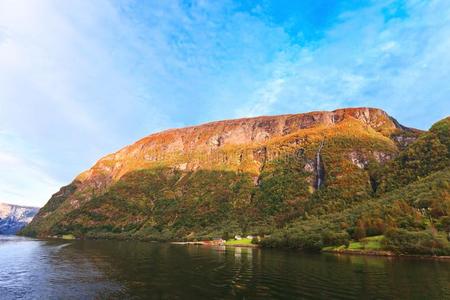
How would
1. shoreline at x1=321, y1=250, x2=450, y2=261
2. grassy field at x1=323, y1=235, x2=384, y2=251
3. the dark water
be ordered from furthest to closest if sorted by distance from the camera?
grassy field at x1=323, y1=235, x2=384, y2=251 < shoreline at x1=321, y1=250, x2=450, y2=261 < the dark water

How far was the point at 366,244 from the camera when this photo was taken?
10644 centimetres

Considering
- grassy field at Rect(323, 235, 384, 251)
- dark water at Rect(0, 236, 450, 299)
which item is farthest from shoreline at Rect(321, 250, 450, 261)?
dark water at Rect(0, 236, 450, 299)

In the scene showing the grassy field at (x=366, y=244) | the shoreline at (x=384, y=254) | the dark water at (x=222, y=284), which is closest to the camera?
the dark water at (x=222, y=284)

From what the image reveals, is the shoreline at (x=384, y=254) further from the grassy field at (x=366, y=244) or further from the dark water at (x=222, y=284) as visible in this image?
the dark water at (x=222, y=284)

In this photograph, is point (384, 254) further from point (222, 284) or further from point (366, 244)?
point (222, 284)

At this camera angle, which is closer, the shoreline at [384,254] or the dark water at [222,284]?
the dark water at [222,284]

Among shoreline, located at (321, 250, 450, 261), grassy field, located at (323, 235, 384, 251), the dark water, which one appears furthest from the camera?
grassy field, located at (323, 235, 384, 251)

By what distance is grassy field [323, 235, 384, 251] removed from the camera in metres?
104

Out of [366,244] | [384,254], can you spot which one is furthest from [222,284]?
[366,244]

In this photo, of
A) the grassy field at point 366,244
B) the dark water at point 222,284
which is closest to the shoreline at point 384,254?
the grassy field at point 366,244

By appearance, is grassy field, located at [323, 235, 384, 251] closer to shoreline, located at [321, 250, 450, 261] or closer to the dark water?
shoreline, located at [321, 250, 450, 261]

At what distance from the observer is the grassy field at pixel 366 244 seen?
10362 cm

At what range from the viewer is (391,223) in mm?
110062

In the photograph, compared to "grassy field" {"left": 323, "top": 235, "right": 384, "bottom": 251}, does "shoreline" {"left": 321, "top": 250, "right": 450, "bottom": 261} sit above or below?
below
